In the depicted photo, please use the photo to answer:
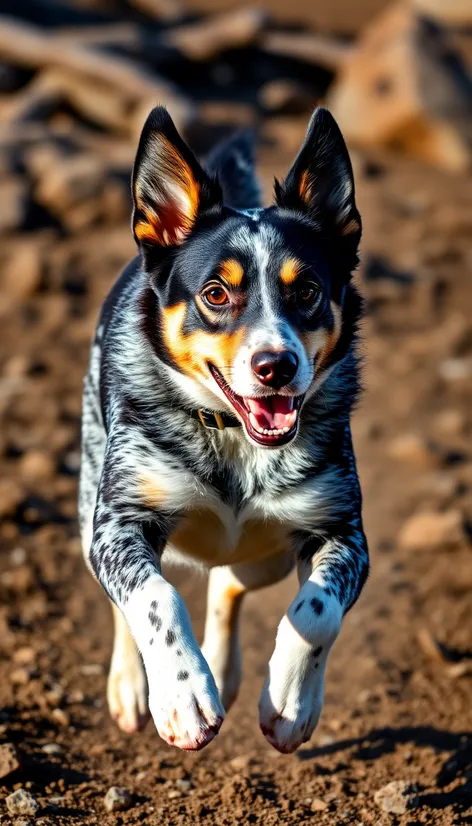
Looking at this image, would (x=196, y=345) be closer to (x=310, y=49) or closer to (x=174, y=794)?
(x=174, y=794)

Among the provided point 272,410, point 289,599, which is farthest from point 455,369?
point 272,410

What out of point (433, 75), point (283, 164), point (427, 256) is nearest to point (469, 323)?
point (427, 256)

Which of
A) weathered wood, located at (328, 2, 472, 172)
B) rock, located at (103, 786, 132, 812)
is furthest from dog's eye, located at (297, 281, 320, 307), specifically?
weathered wood, located at (328, 2, 472, 172)

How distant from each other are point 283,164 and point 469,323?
9.58 ft

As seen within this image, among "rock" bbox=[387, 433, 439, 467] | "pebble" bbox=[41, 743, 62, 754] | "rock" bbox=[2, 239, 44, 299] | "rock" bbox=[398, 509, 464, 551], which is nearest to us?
"pebble" bbox=[41, 743, 62, 754]

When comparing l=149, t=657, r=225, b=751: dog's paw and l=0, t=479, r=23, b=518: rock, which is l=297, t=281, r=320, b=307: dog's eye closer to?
l=149, t=657, r=225, b=751: dog's paw

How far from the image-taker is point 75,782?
173 inches

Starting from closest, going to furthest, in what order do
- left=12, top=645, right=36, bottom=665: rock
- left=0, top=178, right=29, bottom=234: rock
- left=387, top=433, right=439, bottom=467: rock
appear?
left=12, top=645, right=36, bottom=665: rock
left=387, top=433, right=439, bottom=467: rock
left=0, top=178, right=29, bottom=234: rock

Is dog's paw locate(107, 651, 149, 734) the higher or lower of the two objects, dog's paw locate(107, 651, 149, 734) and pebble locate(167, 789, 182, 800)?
the lower

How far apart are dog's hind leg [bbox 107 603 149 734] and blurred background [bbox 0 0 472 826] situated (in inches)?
6.2

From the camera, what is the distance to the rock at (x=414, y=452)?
7629 mm

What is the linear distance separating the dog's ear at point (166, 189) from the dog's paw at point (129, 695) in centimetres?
173

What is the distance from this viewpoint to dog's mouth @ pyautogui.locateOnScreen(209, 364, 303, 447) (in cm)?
386

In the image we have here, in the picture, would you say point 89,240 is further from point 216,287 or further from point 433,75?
point 216,287
